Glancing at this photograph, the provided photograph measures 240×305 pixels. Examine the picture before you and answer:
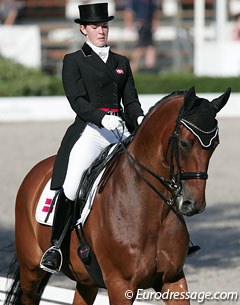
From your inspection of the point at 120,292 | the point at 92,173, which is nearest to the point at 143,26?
the point at 92,173

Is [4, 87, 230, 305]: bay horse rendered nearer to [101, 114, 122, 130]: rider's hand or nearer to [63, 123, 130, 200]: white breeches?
[101, 114, 122, 130]: rider's hand

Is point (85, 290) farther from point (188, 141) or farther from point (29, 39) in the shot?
point (29, 39)

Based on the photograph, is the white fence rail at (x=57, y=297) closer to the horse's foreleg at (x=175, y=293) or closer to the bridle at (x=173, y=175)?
the horse's foreleg at (x=175, y=293)

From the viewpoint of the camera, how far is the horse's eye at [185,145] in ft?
17.1

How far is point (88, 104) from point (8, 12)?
23.8 metres

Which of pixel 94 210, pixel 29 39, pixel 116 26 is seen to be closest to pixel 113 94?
pixel 94 210

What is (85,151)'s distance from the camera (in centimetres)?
613

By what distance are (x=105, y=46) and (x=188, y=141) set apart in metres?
1.30

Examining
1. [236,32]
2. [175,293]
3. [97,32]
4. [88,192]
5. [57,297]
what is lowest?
[236,32]

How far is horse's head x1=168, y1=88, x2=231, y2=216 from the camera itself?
203 inches

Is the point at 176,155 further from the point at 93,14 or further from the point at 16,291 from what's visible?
the point at 16,291

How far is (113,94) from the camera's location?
244 inches

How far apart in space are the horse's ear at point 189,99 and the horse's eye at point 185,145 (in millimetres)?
190

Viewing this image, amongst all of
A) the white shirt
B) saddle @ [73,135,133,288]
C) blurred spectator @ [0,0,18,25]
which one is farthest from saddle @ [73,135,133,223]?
blurred spectator @ [0,0,18,25]
